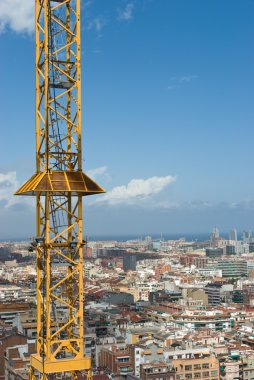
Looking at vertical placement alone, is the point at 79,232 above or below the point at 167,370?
above

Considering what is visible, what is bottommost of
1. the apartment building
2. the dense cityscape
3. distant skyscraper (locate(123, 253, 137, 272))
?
the apartment building

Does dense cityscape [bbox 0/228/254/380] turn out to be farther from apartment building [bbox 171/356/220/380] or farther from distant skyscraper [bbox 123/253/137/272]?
distant skyscraper [bbox 123/253/137/272]

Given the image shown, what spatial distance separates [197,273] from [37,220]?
197 ft

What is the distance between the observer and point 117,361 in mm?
23312

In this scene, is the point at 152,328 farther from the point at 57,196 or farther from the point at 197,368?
the point at 57,196

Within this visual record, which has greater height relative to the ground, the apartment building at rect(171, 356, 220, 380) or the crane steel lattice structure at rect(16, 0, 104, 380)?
the crane steel lattice structure at rect(16, 0, 104, 380)

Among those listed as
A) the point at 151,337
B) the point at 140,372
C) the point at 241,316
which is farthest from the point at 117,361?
the point at 241,316

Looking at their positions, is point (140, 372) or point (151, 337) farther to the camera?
point (151, 337)

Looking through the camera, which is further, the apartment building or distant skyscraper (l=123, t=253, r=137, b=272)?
distant skyscraper (l=123, t=253, r=137, b=272)

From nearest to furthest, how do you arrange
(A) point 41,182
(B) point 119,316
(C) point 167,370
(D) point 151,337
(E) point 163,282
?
(A) point 41,182, (C) point 167,370, (D) point 151,337, (B) point 119,316, (E) point 163,282

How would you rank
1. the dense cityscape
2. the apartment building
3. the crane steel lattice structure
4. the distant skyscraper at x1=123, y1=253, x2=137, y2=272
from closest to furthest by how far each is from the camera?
the crane steel lattice structure, the apartment building, the dense cityscape, the distant skyscraper at x1=123, y1=253, x2=137, y2=272

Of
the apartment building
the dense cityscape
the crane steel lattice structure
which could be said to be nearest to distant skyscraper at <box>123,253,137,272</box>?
the dense cityscape

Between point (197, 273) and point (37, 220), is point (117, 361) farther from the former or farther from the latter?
point (197, 273)

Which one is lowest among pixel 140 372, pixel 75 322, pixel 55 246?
pixel 140 372
